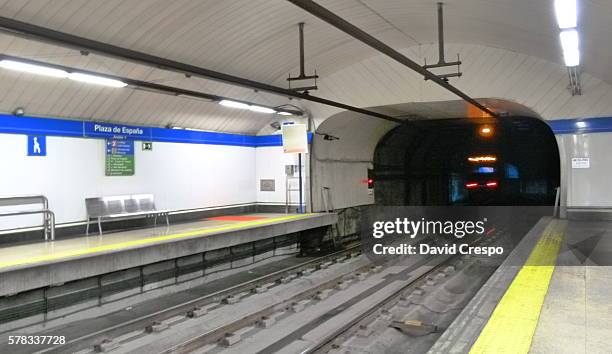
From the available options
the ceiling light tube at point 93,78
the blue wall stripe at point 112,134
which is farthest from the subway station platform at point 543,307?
the blue wall stripe at point 112,134

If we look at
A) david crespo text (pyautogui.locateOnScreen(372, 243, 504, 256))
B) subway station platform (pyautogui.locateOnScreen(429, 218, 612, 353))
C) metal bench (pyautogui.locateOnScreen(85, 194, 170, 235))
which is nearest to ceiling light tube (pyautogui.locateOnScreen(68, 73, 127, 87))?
metal bench (pyautogui.locateOnScreen(85, 194, 170, 235))

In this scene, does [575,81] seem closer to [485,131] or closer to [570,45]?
[570,45]

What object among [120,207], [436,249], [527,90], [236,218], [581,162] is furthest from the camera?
[436,249]

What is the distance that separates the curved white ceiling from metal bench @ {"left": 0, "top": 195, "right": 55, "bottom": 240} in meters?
1.55

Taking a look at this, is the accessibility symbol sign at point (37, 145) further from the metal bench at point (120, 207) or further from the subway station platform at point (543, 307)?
the subway station platform at point (543, 307)

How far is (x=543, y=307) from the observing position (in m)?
4.84

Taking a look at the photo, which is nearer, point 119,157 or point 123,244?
point 123,244

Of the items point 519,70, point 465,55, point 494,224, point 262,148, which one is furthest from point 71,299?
point 494,224

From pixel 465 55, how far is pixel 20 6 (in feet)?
29.8

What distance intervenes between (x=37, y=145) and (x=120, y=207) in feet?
6.70

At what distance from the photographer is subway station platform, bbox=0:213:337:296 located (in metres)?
6.51

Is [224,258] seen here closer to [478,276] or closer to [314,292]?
[314,292]

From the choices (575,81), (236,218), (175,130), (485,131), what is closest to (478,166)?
(485,131)

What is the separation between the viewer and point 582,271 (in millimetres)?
6559
